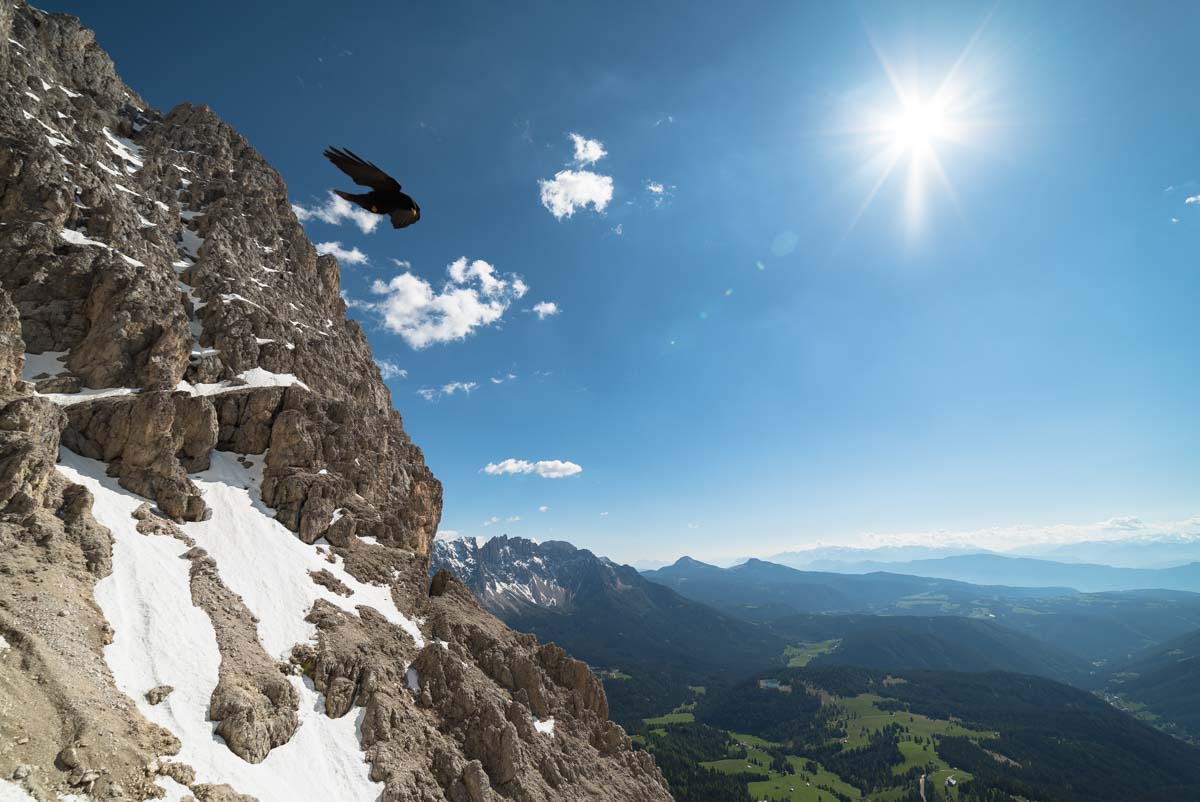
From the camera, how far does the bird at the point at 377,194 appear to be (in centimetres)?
535

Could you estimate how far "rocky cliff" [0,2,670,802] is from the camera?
28359 mm

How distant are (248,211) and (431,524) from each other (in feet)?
240

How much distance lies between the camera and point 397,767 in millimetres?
37031

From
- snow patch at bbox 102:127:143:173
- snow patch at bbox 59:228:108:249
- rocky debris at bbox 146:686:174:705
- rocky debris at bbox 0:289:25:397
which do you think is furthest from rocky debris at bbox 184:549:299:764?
snow patch at bbox 102:127:143:173

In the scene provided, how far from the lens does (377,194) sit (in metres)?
5.98

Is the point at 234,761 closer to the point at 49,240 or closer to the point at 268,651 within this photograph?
the point at 268,651

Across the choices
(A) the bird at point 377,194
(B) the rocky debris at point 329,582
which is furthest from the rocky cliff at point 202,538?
(A) the bird at point 377,194

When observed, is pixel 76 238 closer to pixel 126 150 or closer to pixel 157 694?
pixel 126 150

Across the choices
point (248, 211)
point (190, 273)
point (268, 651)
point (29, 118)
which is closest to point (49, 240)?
point (190, 273)

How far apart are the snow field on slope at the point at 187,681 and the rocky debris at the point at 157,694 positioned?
12.1 inches

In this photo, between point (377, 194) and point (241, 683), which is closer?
point (377, 194)

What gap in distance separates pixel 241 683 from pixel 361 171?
42022mm

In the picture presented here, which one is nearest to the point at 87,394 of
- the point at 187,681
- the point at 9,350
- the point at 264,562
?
the point at 9,350

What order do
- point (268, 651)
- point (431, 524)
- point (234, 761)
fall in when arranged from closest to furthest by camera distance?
point (234, 761) < point (268, 651) < point (431, 524)
